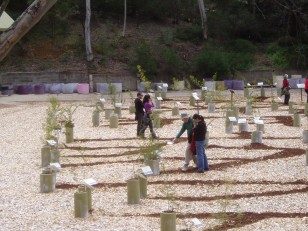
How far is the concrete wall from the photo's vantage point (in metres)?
44.6

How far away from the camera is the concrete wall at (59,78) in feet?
146

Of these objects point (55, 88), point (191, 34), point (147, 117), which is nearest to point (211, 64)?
point (191, 34)

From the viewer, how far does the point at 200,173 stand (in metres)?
16.6

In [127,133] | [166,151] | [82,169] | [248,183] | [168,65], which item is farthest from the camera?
[168,65]

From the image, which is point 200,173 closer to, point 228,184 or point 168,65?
point 228,184

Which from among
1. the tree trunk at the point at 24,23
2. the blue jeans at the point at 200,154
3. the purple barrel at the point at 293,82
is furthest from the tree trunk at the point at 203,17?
the tree trunk at the point at 24,23

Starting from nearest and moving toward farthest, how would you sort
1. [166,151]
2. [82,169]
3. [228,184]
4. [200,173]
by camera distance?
[228,184]
[200,173]
[82,169]
[166,151]

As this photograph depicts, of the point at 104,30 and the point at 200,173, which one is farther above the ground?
the point at 104,30

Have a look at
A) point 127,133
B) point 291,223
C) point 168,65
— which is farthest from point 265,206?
point 168,65

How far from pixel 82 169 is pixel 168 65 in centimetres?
2903

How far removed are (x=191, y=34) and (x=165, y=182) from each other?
38162mm

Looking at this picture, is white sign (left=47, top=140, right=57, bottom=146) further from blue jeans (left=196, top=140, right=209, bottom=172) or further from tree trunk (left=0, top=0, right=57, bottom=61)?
tree trunk (left=0, top=0, right=57, bottom=61)

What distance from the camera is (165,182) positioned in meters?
15.5

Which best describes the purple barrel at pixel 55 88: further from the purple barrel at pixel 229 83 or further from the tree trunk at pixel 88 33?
the purple barrel at pixel 229 83
